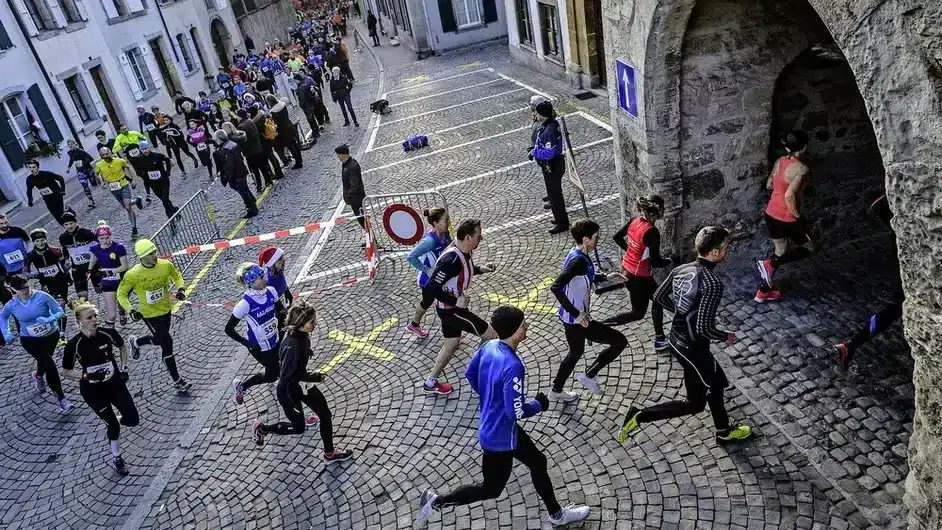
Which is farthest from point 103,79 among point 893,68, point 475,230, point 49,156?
point 893,68

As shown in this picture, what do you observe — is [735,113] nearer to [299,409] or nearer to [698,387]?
[698,387]

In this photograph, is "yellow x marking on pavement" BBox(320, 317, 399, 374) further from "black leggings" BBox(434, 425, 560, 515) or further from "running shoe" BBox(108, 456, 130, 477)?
"black leggings" BBox(434, 425, 560, 515)

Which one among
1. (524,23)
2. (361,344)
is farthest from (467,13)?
(361,344)

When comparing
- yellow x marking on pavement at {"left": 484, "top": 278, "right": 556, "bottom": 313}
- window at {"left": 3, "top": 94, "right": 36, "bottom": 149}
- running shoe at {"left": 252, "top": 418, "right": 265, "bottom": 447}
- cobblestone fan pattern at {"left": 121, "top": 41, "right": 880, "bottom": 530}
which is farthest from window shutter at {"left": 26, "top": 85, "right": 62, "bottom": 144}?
running shoe at {"left": 252, "top": 418, "right": 265, "bottom": 447}

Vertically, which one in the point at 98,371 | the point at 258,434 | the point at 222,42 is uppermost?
the point at 98,371

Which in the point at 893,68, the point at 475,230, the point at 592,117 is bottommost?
the point at 592,117

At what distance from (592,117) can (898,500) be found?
12.1m

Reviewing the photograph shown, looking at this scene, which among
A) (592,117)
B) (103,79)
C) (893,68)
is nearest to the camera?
(893,68)

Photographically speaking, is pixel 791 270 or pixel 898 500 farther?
pixel 791 270

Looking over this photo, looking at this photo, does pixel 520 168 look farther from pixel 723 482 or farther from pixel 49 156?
pixel 49 156

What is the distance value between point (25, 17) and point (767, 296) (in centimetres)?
2218

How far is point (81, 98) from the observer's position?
73.8 ft

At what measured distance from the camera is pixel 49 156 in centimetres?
1970

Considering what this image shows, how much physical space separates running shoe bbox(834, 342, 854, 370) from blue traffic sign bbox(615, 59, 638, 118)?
3.22m
